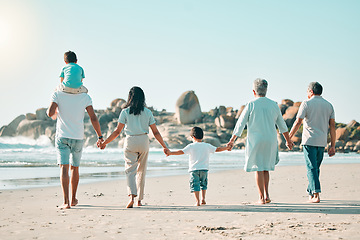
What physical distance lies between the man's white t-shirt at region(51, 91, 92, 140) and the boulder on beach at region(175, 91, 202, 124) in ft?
208

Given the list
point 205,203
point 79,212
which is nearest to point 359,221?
point 205,203

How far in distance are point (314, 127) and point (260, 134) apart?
985 millimetres

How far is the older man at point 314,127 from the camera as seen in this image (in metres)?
Result: 6.86

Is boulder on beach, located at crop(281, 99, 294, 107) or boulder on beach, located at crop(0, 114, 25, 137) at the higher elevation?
boulder on beach, located at crop(281, 99, 294, 107)

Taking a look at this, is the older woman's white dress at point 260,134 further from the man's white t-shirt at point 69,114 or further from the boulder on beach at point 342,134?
the boulder on beach at point 342,134

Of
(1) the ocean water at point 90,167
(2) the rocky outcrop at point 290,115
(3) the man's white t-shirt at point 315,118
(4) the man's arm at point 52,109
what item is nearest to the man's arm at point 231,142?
(3) the man's white t-shirt at point 315,118

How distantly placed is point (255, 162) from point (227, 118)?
61.1 meters

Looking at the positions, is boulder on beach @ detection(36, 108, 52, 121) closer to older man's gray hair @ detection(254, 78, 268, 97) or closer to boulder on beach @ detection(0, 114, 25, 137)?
boulder on beach @ detection(0, 114, 25, 137)

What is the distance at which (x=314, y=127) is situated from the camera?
694 cm

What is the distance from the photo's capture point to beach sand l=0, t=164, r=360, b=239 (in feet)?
14.7

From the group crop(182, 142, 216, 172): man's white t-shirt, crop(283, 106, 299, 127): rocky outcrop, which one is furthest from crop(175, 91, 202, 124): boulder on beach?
crop(182, 142, 216, 172): man's white t-shirt

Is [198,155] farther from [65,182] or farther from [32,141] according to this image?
[32,141]

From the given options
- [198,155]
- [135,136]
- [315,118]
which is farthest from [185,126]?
[135,136]

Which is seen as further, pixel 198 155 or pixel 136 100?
pixel 198 155
